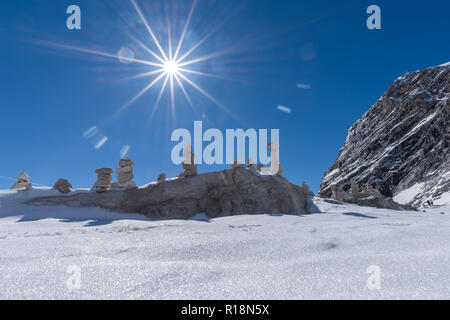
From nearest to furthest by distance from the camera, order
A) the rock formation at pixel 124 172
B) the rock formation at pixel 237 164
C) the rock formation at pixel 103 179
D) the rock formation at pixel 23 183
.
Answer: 1. the rock formation at pixel 23 183
2. the rock formation at pixel 103 179
3. the rock formation at pixel 124 172
4. the rock formation at pixel 237 164

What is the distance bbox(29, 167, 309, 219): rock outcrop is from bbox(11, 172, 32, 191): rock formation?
2062 millimetres

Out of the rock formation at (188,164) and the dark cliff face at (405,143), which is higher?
the dark cliff face at (405,143)

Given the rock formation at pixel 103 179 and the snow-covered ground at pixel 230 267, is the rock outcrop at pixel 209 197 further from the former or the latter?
the snow-covered ground at pixel 230 267

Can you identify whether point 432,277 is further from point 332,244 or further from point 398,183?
point 398,183

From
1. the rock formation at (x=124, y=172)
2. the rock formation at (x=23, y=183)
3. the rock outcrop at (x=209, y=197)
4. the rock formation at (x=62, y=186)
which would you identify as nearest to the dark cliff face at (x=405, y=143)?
the rock outcrop at (x=209, y=197)

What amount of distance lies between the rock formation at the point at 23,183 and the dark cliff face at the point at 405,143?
191 feet

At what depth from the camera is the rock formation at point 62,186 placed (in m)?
13.2

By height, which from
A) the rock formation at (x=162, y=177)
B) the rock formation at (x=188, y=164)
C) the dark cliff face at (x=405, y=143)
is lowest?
the rock formation at (x=162, y=177)

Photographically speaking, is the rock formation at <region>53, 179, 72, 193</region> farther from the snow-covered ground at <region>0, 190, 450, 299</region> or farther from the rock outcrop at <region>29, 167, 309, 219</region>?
the snow-covered ground at <region>0, 190, 450, 299</region>

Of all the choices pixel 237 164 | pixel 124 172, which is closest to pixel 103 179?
pixel 124 172

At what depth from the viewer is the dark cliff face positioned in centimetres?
5838

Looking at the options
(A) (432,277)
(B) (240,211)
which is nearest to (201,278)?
(A) (432,277)

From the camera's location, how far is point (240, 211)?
534 inches

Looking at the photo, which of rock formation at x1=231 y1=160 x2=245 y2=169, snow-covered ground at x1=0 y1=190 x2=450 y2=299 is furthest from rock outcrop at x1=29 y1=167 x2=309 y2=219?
snow-covered ground at x1=0 y1=190 x2=450 y2=299
